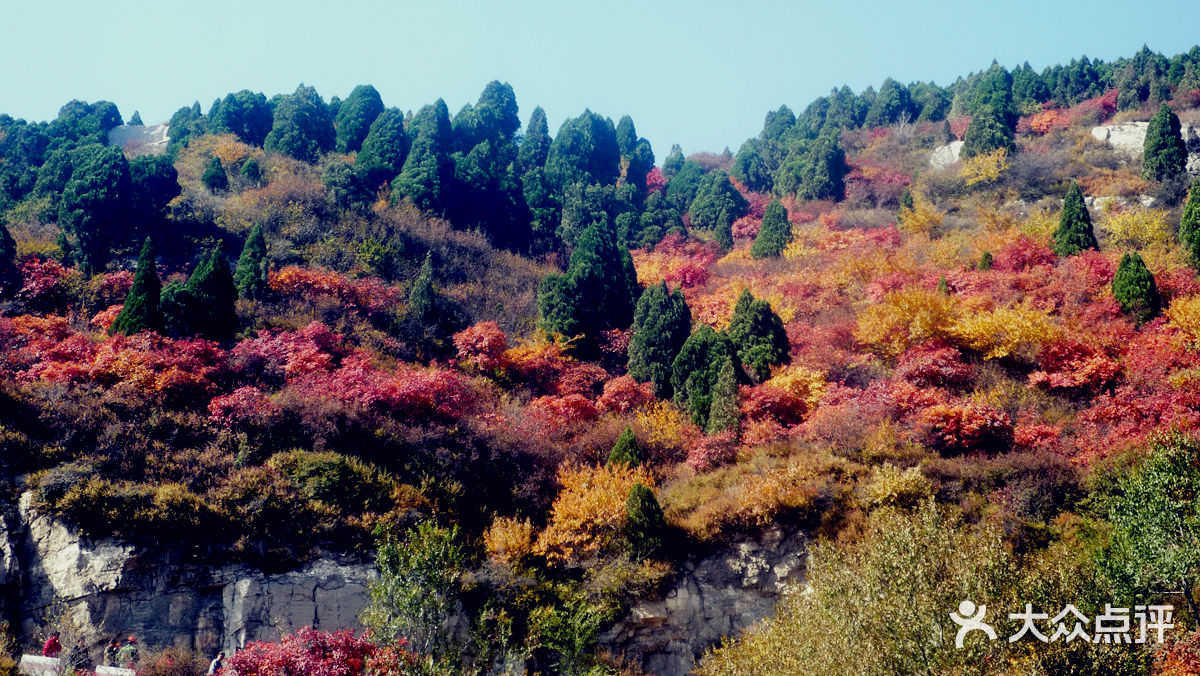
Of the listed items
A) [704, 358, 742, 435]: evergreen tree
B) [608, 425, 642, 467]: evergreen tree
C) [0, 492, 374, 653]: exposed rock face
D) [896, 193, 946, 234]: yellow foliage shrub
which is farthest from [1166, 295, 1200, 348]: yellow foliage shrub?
[0, 492, 374, 653]: exposed rock face

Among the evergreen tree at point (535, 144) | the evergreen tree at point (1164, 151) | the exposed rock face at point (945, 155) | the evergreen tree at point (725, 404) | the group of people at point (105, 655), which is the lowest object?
the group of people at point (105, 655)

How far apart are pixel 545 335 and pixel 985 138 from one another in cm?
2984

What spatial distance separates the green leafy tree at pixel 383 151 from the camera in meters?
45.2

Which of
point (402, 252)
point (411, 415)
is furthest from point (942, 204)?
point (411, 415)

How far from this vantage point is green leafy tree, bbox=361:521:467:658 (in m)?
17.7

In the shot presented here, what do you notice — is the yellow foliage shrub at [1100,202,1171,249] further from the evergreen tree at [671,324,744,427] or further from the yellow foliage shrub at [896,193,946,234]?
the evergreen tree at [671,324,744,427]

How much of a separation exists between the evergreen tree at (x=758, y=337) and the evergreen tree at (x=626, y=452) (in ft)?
22.3

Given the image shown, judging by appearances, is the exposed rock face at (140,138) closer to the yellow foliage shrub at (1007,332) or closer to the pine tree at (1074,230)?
the yellow foliage shrub at (1007,332)

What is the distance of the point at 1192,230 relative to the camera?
29.0 metres

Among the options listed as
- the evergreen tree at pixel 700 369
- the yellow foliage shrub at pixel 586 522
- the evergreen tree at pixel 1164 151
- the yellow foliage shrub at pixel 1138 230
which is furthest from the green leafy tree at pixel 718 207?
the yellow foliage shrub at pixel 586 522

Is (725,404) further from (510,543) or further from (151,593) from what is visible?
(151,593)

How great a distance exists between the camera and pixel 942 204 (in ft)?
145

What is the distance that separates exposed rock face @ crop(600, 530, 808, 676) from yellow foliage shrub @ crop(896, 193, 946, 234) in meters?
24.3

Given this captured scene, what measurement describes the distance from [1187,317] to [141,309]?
108 ft
